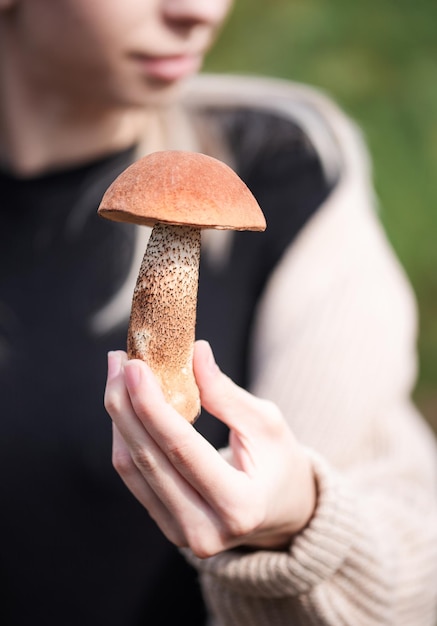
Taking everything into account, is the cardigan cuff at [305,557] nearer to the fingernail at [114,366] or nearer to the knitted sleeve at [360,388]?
the knitted sleeve at [360,388]

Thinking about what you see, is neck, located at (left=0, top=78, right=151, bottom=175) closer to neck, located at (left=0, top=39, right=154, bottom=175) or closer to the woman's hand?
neck, located at (left=0, top=39, right=154, bottom=175)

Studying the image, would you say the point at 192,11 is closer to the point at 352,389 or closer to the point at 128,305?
the point at 128,305

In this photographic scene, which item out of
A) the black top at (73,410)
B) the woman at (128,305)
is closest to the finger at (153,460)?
the woman at (128,305)

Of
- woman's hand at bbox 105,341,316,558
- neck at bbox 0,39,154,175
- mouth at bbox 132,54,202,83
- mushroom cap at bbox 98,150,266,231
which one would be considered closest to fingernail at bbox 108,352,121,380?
woman's hand at bbox 105,341,316,558

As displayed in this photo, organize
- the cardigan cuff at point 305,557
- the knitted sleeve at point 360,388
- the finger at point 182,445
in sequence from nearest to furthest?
the finger at point 182,445 → the cardigan cuff at point 305,557 → the knitted sleeve at point 360,388

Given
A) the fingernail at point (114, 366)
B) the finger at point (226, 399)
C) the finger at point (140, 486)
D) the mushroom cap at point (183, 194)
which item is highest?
the mushroom cap at point (183, 194)

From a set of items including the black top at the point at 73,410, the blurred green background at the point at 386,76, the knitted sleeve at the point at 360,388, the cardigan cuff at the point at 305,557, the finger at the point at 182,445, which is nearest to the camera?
the finger at the point at 182,445

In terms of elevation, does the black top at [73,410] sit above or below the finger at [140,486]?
below

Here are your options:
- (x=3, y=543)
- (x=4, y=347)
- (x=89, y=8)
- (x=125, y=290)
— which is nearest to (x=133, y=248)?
(x=125, y=290)
